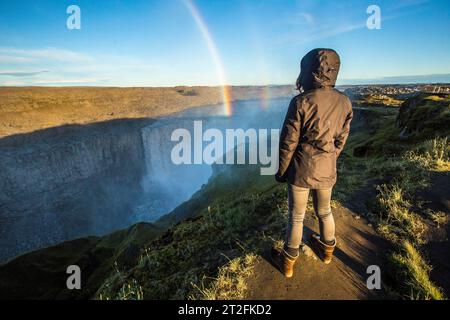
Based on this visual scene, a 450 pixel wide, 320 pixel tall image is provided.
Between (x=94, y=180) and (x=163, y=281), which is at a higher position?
(x=163, y=281)

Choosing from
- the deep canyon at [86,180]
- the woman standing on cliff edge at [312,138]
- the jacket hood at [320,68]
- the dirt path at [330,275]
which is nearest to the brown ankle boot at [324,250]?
the dirt path at [330,275]

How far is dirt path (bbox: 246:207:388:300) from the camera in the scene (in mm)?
3867

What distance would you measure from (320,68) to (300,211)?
2.10 metres

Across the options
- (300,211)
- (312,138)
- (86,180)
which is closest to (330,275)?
(300,211)

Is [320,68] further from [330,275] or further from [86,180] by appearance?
[86,180]

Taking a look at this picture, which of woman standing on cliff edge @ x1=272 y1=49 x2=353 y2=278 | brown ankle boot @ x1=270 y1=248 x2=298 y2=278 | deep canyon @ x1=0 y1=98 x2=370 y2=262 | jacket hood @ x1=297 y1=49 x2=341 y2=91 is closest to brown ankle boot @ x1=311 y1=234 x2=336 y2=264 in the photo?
woman standing on cliff edge @ x1=272 y1=49 x2=353 y2=278

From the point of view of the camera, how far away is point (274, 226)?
5.71 m

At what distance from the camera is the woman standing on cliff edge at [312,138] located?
3.58 m

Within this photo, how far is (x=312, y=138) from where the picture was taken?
12.2 ft

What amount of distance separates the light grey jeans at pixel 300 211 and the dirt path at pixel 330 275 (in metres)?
0.50

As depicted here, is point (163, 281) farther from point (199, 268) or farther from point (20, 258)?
point (20, 258)

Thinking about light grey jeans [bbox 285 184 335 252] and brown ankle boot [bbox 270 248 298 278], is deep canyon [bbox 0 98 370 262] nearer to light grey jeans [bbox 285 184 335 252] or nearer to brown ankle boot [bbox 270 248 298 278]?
light grey jeans [bbox 285 184 335 252]

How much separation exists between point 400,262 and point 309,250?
1.48m

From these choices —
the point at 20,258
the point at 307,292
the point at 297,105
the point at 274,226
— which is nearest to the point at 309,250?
the point at 307,292
